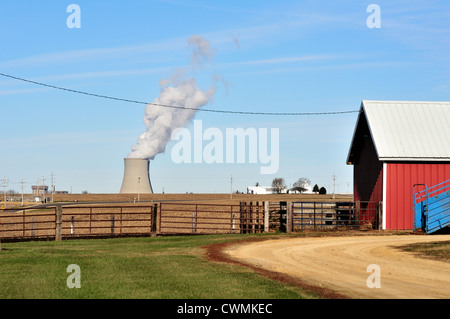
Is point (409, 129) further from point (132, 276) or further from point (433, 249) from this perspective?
point (132, 276)

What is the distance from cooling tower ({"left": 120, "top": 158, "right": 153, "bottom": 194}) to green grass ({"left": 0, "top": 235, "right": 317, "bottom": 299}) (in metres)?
85.9

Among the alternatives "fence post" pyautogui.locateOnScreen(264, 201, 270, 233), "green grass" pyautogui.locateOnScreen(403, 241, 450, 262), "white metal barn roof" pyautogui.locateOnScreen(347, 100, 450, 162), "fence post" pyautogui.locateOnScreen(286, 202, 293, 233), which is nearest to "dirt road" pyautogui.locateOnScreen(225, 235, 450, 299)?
"green grass" pyautogui.locateOnScreen(403, 241, 450, 262)

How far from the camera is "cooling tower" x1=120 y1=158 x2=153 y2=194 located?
108 metres

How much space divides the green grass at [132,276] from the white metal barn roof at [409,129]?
1560cm

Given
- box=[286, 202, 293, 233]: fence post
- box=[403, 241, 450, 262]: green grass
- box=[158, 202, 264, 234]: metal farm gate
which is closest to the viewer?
box=[403, 241, 450, 262]: green grass

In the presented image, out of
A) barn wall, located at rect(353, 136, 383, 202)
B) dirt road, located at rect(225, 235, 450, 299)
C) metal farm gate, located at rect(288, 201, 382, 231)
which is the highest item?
barn wall, located at rect(353, 136, 383, 202)

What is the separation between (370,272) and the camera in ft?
52.1

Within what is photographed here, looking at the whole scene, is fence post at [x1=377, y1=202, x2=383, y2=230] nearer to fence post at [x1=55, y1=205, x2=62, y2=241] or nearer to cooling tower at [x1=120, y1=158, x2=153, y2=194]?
fence post at [x1=55, y1=205, x2=62, y2=241]

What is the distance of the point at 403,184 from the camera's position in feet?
110

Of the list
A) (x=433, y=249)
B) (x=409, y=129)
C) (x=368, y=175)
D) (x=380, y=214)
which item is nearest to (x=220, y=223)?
(x=380, y=214)

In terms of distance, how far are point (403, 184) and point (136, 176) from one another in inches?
3166
